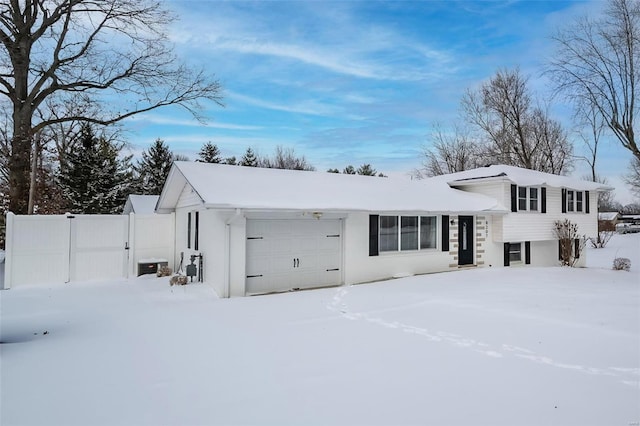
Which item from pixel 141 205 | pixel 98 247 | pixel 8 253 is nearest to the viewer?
pixel 8 253

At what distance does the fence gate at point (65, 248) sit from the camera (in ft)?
31.4

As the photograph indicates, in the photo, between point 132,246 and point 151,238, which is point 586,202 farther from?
point 132,246

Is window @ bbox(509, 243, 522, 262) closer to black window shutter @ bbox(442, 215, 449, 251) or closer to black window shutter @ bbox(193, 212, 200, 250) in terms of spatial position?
black window shutter @ bbox(442, 215, 449, 251)

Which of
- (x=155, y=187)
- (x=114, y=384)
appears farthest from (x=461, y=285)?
(x=155, y=187)

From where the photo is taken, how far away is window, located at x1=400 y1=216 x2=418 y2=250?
39.0 ft

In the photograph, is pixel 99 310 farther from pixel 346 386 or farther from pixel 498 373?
pixel 498 373

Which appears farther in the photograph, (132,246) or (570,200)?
(570,200)

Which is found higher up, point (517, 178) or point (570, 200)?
point (517, 178)

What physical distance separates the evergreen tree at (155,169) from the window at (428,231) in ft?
81.2

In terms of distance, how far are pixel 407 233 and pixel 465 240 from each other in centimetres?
299

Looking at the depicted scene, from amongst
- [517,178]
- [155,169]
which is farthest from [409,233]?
[155,169]

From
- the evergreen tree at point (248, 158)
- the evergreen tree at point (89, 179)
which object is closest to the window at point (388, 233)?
the evergreen tree at point (89, 179)

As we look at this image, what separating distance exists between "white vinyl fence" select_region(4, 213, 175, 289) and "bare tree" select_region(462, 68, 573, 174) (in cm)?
2696

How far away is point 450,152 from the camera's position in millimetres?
33656
